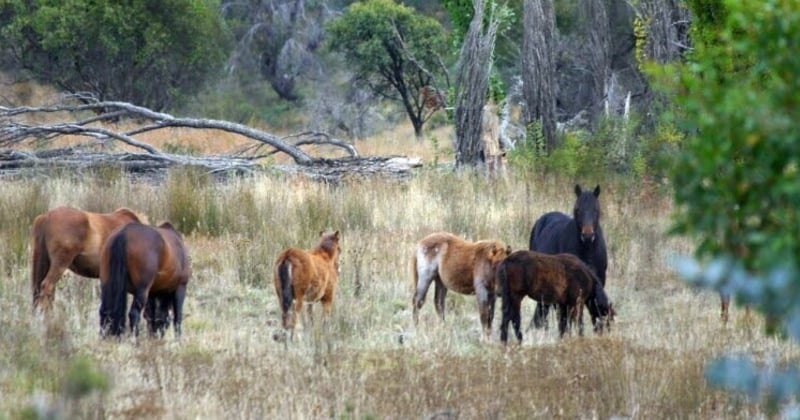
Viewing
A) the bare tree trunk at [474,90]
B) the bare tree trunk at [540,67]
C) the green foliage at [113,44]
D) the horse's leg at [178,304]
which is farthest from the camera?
the green foliage at [113,44]

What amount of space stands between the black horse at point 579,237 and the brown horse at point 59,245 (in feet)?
13.1

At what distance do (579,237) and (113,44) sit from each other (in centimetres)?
2758

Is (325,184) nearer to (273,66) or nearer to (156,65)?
(156,65)

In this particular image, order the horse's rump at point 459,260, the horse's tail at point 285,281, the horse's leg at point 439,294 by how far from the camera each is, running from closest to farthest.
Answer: the horse's tail at point 285,281
the horse's rump at point 459,260
the horse's leg at point 439,294

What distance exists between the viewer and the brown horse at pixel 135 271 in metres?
10.0

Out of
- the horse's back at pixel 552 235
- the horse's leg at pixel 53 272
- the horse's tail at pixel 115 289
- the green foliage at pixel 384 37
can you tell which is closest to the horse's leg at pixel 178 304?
the horse's tail at pixel 115 289

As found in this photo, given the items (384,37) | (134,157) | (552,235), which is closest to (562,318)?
(552,235)

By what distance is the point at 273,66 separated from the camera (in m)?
50.4

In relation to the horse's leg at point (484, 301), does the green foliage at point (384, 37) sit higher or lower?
higher

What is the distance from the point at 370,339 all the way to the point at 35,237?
3.12 m

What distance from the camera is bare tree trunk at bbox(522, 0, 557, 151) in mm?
21781

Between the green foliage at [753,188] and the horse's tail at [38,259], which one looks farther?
the horse's tail at [38,259]

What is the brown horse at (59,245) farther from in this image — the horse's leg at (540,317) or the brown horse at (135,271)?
the horse's leg at (540,317)

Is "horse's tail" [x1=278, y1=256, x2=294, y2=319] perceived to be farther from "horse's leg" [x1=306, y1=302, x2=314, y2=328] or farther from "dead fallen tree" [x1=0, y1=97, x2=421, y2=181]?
"dead fallen tree" [x1=0, y1=97, x2=421, y2=181]
